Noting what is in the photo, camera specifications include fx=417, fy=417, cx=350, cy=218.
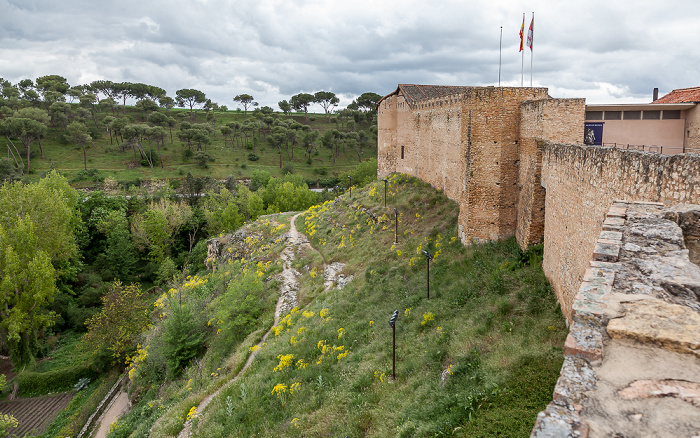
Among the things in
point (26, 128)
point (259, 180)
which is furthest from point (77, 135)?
point (259, 180)

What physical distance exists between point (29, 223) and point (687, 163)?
29525 millimetres

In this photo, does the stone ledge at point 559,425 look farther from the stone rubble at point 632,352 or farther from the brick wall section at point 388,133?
the brick wall section at point 388,133

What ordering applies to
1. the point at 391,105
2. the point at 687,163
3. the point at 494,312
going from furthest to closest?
the point at 391,105, the point at 494,312, the point at 687,163

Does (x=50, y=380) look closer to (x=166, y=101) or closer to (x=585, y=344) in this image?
(x=585, y=344)

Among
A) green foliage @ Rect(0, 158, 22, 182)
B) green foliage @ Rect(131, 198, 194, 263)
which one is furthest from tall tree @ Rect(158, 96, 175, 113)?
green foliage @ Rect(131, 198, 194, 263)

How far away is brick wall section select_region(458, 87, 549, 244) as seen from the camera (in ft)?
46.0

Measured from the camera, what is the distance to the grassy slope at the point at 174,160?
5366 cm

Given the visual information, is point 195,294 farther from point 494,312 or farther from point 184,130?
point 184,130

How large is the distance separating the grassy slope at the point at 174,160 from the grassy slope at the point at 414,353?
43576 millimetres

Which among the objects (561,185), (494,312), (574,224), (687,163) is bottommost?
(494,312)

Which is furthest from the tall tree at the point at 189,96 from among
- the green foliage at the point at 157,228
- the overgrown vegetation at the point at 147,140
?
the green foliage at the point at 157,228

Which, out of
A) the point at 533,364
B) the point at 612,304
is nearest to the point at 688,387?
the point at 612,304

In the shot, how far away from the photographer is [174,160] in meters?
60.8

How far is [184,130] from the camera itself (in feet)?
202
